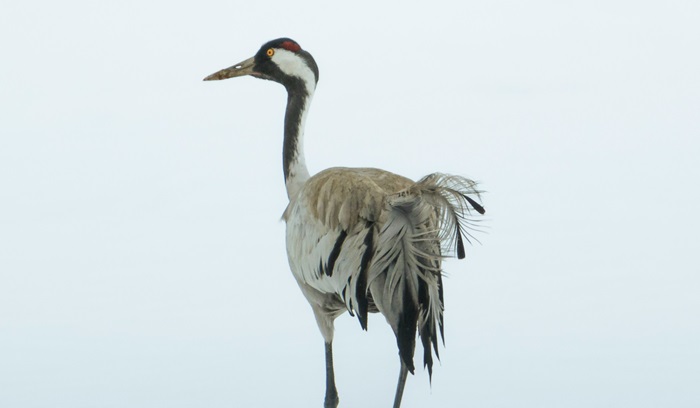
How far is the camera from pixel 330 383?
10.4m

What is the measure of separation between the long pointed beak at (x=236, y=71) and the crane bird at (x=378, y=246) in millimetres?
1543

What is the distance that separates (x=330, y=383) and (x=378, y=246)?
1702 mm

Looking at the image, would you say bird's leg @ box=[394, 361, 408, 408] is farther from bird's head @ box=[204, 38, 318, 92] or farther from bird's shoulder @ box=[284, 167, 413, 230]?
bird's head @ box=[204, 38, 318, 92]

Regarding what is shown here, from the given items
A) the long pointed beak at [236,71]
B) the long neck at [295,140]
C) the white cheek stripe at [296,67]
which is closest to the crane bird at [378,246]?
the long neck at [295,140]

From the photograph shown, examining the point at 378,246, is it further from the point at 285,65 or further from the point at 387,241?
the point at 285,65

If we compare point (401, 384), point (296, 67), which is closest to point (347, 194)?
point (401, 384)

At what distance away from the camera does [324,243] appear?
9672mm

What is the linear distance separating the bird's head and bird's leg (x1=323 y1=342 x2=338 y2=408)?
84.1 inches

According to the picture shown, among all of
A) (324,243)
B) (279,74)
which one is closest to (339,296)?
(324,243)

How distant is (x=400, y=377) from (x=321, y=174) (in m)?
1.56

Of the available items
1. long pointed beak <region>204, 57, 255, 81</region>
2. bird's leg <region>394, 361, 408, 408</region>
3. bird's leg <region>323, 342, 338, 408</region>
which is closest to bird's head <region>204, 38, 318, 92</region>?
long pointed beak <region>204, 57, 255, 81</region>

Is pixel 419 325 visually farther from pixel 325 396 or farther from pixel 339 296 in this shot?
pixel 325 396

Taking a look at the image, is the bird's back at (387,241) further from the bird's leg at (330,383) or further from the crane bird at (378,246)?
the bird's leg at (330,383)

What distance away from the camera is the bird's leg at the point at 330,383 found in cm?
1038
